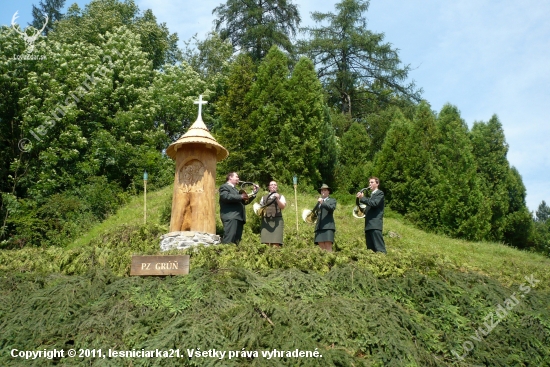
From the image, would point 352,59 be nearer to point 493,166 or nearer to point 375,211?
point 493,166

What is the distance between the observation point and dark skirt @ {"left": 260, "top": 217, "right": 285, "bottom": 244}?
852 cm

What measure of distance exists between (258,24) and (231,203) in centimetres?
1942

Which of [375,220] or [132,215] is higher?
[132,215]

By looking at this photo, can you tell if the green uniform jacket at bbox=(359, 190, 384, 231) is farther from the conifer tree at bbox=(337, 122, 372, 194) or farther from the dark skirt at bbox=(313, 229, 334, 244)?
the conifer tree at bbox=(337, 122, 372, 194)

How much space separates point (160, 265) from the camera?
5762 millimetres

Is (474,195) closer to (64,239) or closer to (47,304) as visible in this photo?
(64,239)

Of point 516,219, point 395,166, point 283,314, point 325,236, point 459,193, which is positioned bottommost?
point 283,314

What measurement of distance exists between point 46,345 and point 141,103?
17856 mm

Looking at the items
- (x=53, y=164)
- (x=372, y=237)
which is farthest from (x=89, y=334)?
(x=53, y=164)

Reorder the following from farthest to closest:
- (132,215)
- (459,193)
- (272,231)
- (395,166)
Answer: (395,166) → (459,193) → (132,215) → (272,231)

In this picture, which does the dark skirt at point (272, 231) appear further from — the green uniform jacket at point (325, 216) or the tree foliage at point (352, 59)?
the tree foliage at point (352, 59)

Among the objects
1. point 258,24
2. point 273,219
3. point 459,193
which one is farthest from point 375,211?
point 258,24

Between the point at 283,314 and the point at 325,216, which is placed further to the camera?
the point at 325,216

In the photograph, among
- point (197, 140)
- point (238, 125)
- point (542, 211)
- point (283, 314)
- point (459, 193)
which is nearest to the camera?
point (283, 314)
